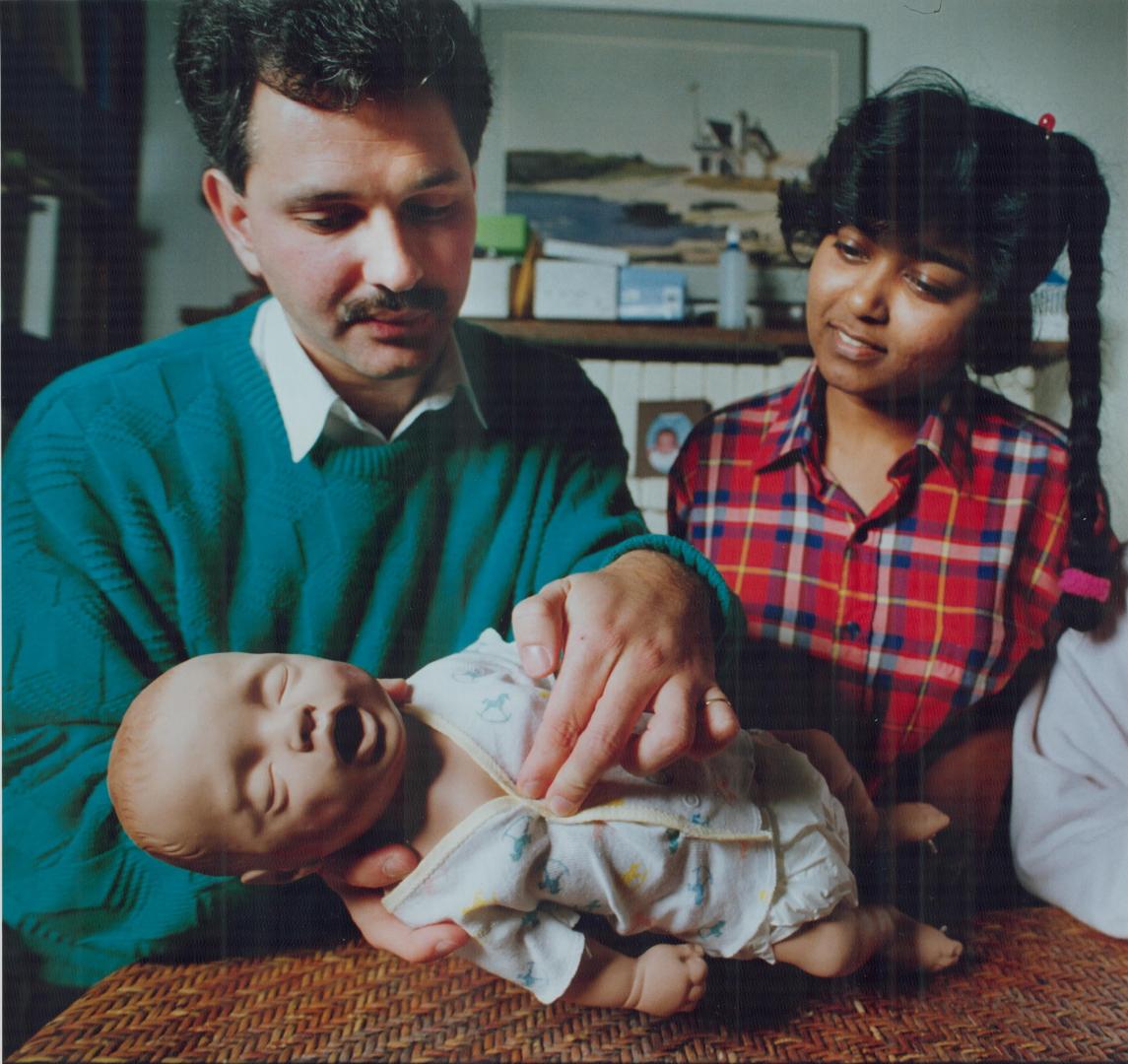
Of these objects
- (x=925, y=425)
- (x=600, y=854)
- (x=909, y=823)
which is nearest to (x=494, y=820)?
(x=600, y=854)

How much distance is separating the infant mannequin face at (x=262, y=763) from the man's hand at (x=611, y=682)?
0.13m

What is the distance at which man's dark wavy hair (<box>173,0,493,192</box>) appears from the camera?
0.76 meters

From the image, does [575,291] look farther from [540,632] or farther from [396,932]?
[396,932]

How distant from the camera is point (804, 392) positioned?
93 centimetres

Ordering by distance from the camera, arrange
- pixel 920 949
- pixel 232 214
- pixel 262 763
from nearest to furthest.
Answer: pixel 262 763 < pixel 232 214 < pixel 920 949

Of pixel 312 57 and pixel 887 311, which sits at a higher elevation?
pixel 312 57

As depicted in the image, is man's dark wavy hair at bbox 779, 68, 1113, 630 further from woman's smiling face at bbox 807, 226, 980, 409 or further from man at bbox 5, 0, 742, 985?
man at bbox 5, 0, 742, 985

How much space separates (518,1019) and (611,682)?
322 millimetres

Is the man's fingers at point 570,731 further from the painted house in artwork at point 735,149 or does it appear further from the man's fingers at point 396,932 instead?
the painted house in artwork at point 735,149

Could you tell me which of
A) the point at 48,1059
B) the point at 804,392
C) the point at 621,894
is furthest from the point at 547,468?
the point at 48,1059

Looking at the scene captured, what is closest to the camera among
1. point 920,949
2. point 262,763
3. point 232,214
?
point 262,763

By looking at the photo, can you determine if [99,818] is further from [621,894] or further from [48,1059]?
[621,894]

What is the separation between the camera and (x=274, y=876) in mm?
771

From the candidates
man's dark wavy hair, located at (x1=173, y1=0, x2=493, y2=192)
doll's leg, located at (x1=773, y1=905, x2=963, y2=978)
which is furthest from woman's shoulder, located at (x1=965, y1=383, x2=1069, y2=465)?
man's dark wavy hair, located at (x1=173, y1=0, x2=493, y2=192)
